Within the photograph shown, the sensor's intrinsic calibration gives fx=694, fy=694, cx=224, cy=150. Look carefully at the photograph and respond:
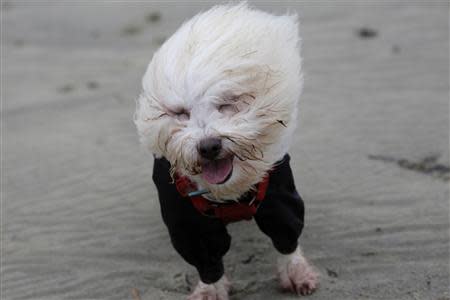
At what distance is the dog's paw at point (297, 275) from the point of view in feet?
12.3

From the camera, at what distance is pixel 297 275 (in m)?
3.75

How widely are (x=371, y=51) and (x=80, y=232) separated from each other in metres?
3.77

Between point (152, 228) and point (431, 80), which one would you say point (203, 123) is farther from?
point (431, 80)

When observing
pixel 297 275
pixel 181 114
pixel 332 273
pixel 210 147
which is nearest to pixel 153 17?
pixel 332 273

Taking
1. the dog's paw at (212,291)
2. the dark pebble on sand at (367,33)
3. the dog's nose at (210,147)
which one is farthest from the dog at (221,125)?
the dark pebble on sand at (367,33)

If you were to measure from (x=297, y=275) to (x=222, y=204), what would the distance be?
70 centimetres

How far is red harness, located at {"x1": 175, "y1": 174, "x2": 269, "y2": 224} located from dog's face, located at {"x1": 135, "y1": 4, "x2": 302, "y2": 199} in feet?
0.33

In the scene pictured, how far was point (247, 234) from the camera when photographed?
4.37 m

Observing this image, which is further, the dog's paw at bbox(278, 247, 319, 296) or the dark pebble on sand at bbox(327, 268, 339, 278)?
the dark pebble on sand at bbox(327, 268, 339, 278)

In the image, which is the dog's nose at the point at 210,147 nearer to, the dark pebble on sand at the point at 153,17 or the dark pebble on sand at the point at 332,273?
the dark pebble on sand at the point at 332,273

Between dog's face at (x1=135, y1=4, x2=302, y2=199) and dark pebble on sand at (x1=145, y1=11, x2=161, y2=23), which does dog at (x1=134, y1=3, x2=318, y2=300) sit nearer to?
dog's face at (x1=135, y1=4, x2=302, y2=199)

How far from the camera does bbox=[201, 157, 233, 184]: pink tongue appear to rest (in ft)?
9.98

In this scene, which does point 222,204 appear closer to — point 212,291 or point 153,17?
point 212,291

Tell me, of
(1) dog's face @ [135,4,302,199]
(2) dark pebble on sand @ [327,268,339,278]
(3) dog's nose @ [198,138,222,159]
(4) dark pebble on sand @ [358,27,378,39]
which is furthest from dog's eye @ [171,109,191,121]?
(4) dark pebble on sand @ [358,27,378,39]
